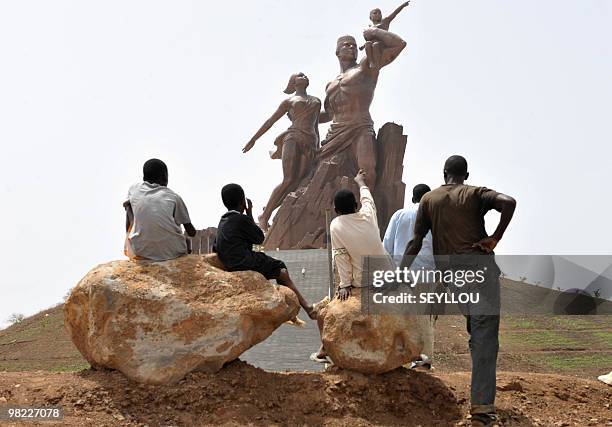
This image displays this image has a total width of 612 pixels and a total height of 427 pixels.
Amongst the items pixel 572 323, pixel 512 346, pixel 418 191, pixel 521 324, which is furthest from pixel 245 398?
pixel 572 323

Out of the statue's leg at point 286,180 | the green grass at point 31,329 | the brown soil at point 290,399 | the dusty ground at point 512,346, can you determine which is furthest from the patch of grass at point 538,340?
the green grass at point 31,329

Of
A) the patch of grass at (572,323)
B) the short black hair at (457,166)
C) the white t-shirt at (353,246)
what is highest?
the short black hair at (457,166)

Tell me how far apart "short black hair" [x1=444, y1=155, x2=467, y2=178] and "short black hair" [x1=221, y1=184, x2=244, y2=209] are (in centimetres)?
169

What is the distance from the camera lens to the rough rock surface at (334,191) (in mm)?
16500

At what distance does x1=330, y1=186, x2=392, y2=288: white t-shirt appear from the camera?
4.98 m

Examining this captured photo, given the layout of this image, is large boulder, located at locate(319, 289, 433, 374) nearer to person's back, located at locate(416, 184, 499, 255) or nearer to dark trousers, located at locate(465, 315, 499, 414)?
dark trousers, located at locate(465, 315, 499, 414)

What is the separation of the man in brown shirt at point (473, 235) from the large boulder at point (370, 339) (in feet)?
1.51

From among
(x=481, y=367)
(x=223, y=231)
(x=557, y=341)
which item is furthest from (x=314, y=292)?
(x=481, y=367)

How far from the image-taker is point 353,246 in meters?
4.98

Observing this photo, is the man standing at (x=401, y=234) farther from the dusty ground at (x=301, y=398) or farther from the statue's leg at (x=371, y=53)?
the statue's leg at (x=371, y=53)

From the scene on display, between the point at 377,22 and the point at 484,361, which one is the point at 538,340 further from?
the point at 377,22

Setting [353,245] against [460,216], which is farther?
[353,245]

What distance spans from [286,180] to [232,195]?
12.0 meters

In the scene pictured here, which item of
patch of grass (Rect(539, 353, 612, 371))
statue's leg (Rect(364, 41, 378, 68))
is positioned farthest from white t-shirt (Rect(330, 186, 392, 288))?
statue's leg (Rect(364, 41, 378, 68))
